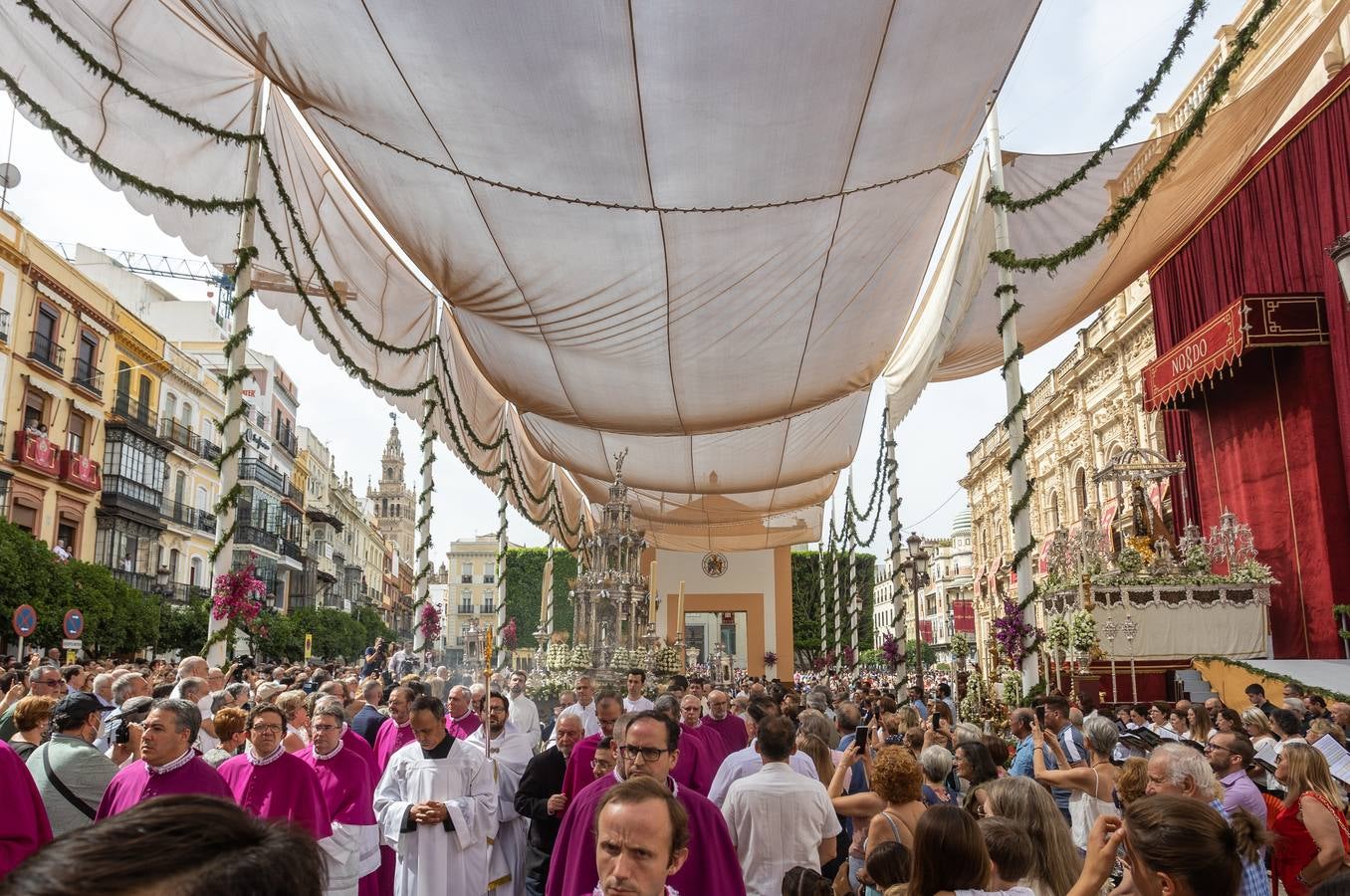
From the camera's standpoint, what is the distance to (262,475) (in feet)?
159

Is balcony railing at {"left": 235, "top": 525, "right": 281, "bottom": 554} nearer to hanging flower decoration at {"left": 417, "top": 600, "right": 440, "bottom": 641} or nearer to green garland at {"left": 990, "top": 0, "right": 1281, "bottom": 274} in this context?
hanging flower decoration at {"left": 417, "top": 600, "right": 440, "bottom": 641}

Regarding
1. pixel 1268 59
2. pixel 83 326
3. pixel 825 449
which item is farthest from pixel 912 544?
pixel 83 326

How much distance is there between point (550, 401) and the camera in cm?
1678

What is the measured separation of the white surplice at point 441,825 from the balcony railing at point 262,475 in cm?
4202

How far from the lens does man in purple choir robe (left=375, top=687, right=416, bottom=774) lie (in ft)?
25.8

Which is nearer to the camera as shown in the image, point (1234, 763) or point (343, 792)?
point (1234, 763)

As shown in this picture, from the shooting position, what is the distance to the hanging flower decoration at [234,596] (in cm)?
978

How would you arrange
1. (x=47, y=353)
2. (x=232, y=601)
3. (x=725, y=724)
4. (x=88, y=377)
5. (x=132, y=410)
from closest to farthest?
1. (x=725, y=724)
2. (x=232, y=601)
3. (x=47, y=353)
4. (x=88, y=377)
5. (x=132, y=410)

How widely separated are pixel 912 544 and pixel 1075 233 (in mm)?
6285

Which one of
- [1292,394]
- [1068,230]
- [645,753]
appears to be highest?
[1068,230]

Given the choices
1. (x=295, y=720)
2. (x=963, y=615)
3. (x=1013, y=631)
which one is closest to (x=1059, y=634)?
(x=1013, y=631)

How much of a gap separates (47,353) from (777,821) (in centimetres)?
2936

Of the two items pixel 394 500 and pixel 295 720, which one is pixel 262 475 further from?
pixel 394 500

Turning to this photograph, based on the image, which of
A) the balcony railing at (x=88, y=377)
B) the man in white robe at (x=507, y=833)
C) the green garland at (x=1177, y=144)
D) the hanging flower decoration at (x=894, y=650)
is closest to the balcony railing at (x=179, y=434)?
the balcony railing at (x=88, y=377)
